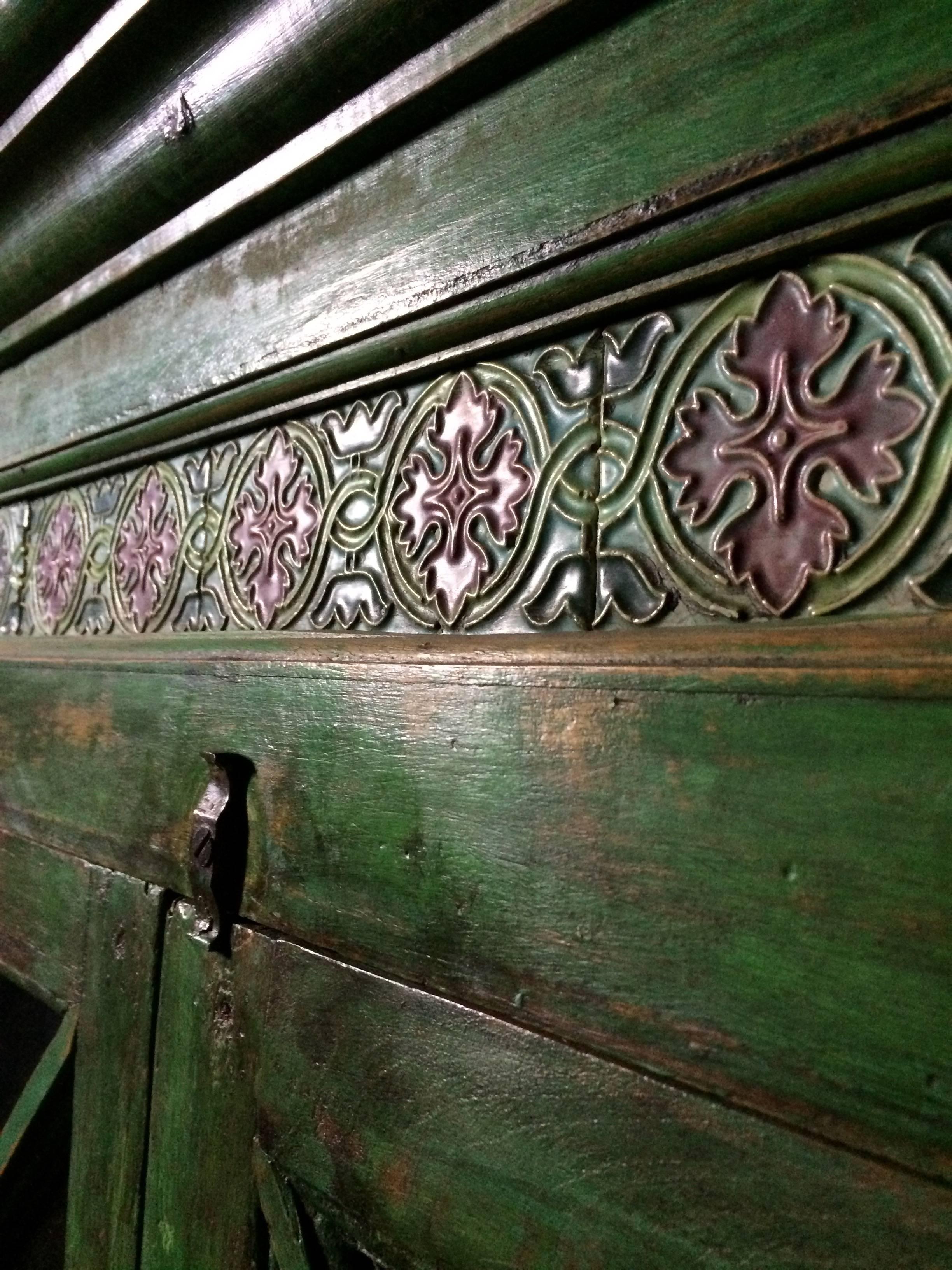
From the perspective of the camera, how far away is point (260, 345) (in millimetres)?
550

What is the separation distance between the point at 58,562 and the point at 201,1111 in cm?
46

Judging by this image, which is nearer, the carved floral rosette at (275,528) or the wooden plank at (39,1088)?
the carved floral rosette at (275,528)

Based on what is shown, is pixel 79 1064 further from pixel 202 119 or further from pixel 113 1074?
pixel 202 119

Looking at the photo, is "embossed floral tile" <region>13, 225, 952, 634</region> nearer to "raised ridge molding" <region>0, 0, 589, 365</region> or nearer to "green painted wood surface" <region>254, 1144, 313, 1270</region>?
"raised ridge molding" <region>0, 0, 589, 365</region>

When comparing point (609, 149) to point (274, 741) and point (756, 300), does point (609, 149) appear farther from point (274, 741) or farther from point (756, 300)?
point (274, 741)

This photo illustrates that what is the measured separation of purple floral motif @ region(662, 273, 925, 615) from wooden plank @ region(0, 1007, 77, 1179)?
566mm

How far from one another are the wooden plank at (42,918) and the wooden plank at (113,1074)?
21mm

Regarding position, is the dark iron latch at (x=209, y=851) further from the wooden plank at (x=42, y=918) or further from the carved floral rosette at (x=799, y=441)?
Result: the carved floral rosette at (x=799, y=441)

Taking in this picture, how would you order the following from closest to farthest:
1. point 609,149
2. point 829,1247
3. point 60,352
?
point 829,1247 → point 609,149 → point 60,352

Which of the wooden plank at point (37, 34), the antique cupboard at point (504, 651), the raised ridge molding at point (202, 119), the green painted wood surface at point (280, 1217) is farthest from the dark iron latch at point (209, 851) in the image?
the wooden plank at point (37, 34)

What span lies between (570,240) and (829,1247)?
1.27 ft

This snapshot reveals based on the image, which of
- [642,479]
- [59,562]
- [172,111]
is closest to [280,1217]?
[642,479]

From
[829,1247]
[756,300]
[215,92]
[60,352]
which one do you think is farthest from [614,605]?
[60,352]

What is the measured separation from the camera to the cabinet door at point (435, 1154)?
0.29 metres
